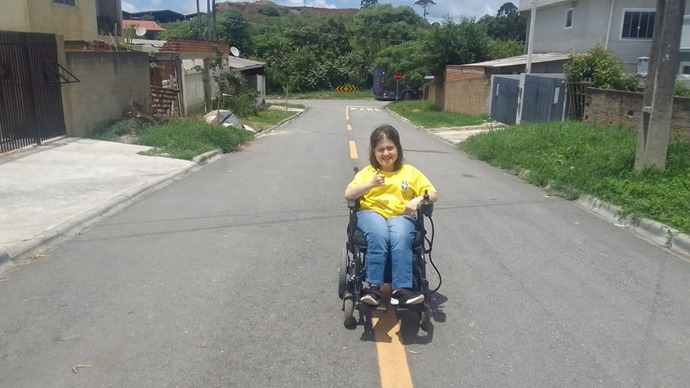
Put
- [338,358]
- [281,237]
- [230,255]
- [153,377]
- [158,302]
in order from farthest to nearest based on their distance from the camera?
[281,237]
[230,255]
[158,302]
[338,358]
[153,377]

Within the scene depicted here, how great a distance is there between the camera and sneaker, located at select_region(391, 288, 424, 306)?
4.29 meters

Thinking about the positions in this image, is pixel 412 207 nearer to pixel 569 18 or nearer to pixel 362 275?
pixel 362 275

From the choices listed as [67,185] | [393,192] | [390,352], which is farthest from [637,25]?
[390,352]

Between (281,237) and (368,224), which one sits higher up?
(368,224)

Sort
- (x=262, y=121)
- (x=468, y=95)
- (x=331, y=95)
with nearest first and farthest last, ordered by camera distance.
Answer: (x=262, y=121) → (x=468, y=95) → (x=331, y=95)

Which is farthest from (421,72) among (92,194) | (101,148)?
(92,194)

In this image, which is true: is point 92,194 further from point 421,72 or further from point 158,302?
point 421,72

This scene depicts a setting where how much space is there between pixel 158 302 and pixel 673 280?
15.5ft

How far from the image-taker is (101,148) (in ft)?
44.7

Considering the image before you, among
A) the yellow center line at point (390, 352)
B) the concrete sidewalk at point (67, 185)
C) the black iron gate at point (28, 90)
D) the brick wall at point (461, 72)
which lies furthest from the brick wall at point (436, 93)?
the yellow center line at point (390, 352)

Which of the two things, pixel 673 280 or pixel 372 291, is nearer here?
pixel 372 291

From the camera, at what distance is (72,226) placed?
23.8 ft

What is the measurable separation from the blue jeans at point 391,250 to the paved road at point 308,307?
0.43m

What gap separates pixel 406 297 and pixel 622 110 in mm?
11793
